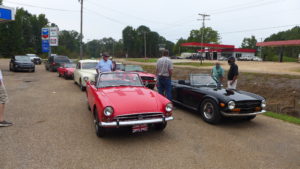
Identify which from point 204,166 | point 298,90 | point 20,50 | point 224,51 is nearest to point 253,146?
point 204,166

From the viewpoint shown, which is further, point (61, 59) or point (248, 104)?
point (61, 59)

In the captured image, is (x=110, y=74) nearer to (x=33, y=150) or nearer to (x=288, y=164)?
(x=33, y=150)

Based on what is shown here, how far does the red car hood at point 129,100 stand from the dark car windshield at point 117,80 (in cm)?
35

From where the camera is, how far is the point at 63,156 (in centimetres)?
382

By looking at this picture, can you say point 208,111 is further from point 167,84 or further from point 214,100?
point 167,84

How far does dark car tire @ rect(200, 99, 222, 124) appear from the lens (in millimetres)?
5699

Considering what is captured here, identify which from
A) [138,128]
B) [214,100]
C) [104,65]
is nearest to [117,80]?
[138,128]

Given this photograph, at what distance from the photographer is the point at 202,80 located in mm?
7246

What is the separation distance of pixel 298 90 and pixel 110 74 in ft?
39.3

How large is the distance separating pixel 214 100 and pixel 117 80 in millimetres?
2671

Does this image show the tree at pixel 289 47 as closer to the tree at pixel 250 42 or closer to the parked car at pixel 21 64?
the tree at pixel 250 42

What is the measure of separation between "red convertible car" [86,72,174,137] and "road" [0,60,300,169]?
1.35 feet

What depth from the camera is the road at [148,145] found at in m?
3.66

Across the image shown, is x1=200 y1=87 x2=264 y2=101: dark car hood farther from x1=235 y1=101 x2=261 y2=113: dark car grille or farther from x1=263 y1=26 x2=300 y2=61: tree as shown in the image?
x1=263 y1=26 x2=300 y2=61: tree
